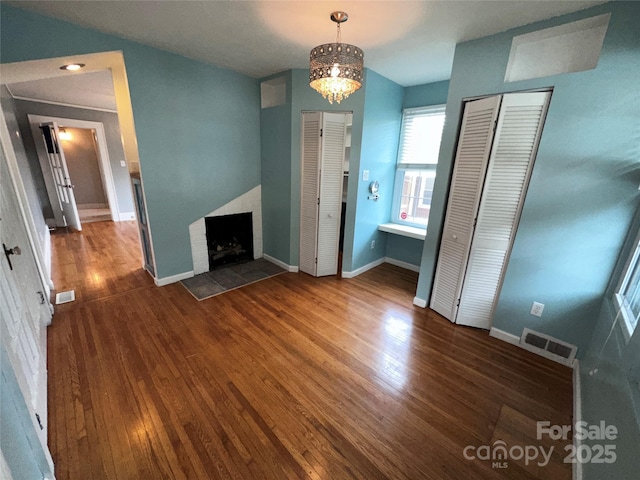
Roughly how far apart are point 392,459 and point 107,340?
2355 millimetres

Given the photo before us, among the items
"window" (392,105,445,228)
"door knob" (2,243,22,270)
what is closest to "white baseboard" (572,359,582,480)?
"window" (392,105,445,228)

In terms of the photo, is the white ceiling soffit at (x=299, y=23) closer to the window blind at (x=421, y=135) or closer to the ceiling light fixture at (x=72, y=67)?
the ceiling light fixture at (x=72, y=67)

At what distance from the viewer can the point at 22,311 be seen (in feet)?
5.33

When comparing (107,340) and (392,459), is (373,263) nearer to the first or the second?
(392,459)

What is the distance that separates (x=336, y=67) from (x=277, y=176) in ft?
6.71

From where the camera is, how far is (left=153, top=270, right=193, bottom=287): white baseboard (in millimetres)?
3062

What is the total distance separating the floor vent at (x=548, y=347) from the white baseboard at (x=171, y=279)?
12.2 feet

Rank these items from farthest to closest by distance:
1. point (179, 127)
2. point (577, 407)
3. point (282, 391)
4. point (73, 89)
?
1. point (73, 89)
2. point (179, 127)
3. point (282, 391)
4. point (577, 407)

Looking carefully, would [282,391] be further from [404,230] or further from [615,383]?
[404,230]

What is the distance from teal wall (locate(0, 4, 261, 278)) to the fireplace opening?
0.92 ft

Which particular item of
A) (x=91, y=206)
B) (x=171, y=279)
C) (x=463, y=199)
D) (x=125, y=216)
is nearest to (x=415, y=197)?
(x=463, y=199)

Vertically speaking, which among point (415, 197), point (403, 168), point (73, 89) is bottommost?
point (415, 197)

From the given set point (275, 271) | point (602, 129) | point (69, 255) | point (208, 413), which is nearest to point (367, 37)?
point (602, 129)

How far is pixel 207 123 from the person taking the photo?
305 centimetres
